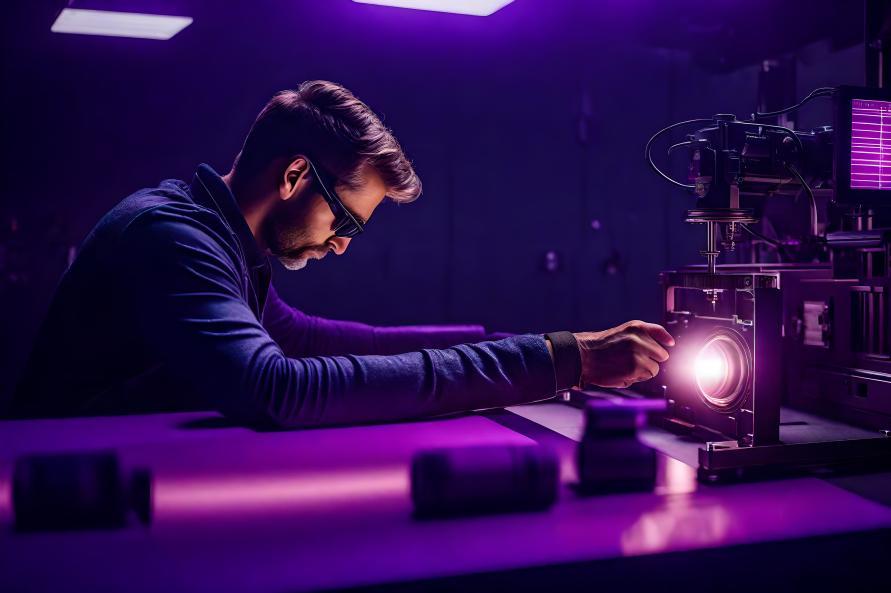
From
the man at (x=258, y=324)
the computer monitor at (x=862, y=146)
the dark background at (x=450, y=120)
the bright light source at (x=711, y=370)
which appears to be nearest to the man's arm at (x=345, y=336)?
the man at (x=258, y=324)

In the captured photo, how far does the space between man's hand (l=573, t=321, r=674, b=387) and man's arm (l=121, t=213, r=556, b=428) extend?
7 cm

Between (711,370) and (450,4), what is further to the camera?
(450,4)

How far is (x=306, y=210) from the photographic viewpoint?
1524mm

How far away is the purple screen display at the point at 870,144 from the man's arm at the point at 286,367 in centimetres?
75

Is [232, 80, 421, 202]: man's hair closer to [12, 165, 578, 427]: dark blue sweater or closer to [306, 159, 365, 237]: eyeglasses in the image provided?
[306, 159, 365, 237]: eyeglasses

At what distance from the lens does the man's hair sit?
1.47 m

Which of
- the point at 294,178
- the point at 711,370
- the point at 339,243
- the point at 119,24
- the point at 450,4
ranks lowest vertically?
the point at 711,370

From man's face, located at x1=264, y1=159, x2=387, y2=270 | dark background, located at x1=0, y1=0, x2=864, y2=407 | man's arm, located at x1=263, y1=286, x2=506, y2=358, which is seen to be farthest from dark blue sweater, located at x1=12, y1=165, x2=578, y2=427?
dark background, located at x1=0, y1=0, x2=864, y2=407

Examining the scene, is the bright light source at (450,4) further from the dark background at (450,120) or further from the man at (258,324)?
the dark background at (450,120)

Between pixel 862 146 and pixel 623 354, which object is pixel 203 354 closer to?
pixel 623 354

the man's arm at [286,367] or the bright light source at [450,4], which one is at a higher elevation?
the bright light source at [450,4]

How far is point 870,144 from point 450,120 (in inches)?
119

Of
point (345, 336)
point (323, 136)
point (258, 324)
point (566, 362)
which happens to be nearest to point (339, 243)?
point (323, 136)

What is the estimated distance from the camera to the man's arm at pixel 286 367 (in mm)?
1078
